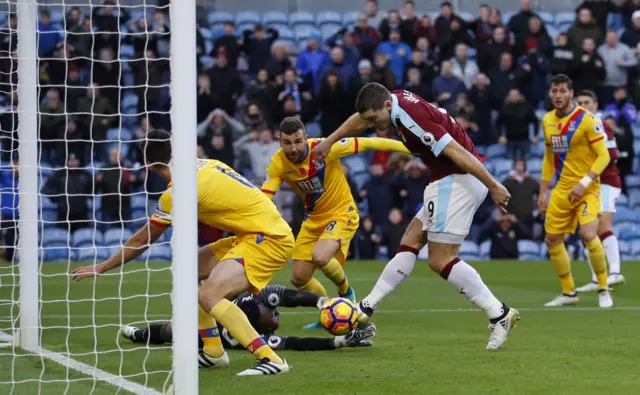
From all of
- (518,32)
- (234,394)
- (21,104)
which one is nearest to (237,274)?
(234,394)

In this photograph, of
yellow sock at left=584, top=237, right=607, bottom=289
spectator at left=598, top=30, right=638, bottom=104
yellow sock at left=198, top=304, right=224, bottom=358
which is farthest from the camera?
spectator at left=598, top=30, right=638, bottom=104

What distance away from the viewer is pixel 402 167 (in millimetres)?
19375

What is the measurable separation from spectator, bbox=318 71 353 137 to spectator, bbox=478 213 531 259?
335cm

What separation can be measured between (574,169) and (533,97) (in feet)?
31.9

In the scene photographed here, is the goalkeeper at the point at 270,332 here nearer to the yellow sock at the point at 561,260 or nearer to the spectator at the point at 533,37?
the yellow sock at the point at 561,260

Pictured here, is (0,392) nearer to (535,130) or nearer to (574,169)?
(574,169)

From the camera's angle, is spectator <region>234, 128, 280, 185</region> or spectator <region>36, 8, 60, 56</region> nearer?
spectator <region>36, 8, 60, 56</region>

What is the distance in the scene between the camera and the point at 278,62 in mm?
20984

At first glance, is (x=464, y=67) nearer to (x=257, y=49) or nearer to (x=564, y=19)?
(x=257, y=49)

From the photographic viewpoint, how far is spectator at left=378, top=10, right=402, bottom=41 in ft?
71.1

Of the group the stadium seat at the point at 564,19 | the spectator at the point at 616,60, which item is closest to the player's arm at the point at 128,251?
the spectator at the point at 616,60

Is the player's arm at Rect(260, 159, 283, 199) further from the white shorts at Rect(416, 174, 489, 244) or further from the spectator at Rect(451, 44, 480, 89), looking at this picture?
the spectator at Rect(451, 44, 480, 89)

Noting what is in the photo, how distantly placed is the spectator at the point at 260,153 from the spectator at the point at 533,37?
554cm

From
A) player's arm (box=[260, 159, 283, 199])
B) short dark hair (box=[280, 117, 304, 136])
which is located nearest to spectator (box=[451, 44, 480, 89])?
player's arm (box=[260, 159, 283, 199])
